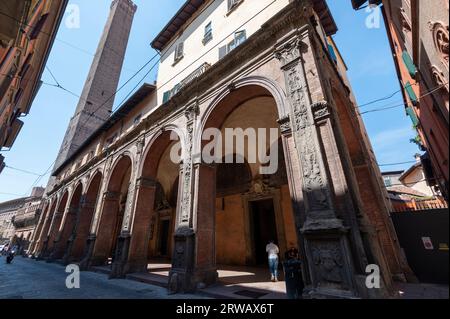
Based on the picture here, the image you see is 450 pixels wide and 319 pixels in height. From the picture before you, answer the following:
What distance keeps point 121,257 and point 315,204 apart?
28.6ft

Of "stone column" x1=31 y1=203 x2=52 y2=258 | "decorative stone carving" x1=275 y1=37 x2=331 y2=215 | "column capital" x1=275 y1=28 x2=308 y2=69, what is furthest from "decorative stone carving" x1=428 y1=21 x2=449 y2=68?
"stone column" x1=31 y1=203 x2=52 y2=258

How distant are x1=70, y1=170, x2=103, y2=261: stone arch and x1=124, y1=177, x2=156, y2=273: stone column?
5.95 metres

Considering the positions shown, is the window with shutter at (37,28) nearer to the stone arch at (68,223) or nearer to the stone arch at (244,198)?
the stone arch at (244,198)

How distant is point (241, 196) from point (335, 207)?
26.2ft

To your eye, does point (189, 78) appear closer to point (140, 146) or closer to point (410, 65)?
point (140, 146)

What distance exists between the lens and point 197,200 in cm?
732

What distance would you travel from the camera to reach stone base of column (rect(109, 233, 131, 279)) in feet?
29.6

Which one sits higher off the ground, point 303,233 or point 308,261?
point 303,233

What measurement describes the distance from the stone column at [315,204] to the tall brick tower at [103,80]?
27751 millimetres

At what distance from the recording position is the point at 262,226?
465 inches

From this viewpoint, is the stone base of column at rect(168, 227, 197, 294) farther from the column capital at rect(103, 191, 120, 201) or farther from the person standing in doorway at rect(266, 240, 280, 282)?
the column capital at rect(103, 191, 120, 201)

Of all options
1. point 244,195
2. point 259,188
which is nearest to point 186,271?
point 259,188

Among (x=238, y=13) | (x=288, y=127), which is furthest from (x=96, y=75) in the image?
(x=288, y=127)

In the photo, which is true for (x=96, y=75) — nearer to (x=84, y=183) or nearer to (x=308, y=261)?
(x=84, y=183)
